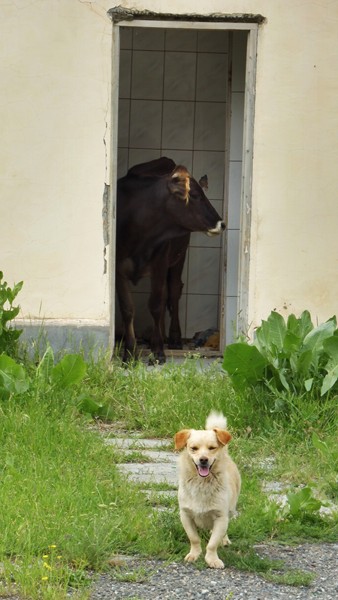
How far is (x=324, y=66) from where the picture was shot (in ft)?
26.5

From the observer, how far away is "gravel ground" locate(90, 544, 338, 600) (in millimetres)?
4238

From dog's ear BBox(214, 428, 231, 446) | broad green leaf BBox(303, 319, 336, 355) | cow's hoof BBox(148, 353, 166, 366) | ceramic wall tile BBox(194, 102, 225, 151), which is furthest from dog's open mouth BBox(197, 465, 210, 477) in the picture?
ceramic wall tile BBox(194, 102, 225, 151)

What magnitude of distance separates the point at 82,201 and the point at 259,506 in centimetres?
339

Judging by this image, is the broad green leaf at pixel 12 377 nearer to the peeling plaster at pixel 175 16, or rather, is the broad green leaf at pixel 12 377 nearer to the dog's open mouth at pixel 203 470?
the dog's open mouth at pixel 203 470

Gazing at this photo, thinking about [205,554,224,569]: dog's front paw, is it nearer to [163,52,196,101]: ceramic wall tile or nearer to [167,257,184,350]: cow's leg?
[167,257,184,350]: cow's leg

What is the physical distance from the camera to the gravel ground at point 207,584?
424cm

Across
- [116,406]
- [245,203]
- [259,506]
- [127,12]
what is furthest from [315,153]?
[259,506]

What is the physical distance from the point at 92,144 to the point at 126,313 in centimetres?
164

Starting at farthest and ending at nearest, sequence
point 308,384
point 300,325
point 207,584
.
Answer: point 300,325, point 308,384, point 207,584

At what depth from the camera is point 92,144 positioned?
8023 mm

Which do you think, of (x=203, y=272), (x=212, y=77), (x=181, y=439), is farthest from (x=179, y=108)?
(x=181, y=439)

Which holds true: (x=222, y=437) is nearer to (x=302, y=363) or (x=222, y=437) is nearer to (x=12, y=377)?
(x=302, y=363)

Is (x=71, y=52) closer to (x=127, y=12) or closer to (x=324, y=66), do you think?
(x=127, y=12)

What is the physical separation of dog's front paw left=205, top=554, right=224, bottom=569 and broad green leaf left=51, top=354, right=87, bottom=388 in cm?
245
